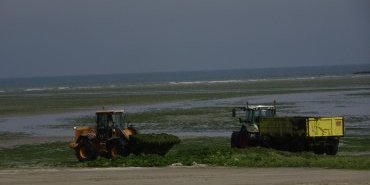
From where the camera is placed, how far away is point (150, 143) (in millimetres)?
28203

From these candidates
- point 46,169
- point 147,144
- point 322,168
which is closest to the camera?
point 322,168

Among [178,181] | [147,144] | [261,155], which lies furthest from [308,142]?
[178,181]

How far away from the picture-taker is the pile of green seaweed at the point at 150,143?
28.2m

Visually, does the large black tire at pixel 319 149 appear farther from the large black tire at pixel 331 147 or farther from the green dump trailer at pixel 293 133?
the large black tire at pixel 331 147

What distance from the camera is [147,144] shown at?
2816 centimetres

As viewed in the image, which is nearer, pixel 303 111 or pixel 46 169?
pixel 46 169

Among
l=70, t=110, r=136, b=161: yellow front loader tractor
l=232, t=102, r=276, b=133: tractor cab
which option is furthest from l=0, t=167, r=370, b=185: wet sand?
l=232, t=102, r=276, b=133: tractor cab

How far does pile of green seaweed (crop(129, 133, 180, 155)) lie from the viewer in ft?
92.4

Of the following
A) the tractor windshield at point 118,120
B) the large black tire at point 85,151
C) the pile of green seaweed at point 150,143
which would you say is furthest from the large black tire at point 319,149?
the large black tire at point 85,151

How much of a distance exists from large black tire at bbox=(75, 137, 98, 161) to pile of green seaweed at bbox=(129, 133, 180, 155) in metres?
1.45

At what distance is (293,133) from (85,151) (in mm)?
7843

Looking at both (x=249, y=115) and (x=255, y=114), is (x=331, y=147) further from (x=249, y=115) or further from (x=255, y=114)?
(x=249, y=115)

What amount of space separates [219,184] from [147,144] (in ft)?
26.7

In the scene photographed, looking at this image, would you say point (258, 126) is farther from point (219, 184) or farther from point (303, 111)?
point (303, 111)
